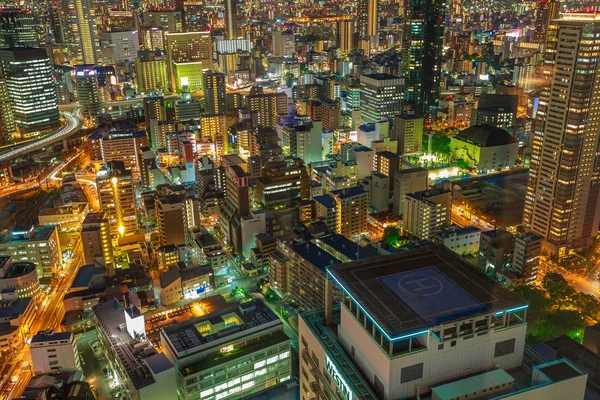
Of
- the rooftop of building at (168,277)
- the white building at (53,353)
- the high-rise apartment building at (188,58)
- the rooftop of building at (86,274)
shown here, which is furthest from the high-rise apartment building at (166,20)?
the white building at (53,353)

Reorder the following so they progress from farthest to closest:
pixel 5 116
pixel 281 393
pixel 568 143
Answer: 1. pixel 5 116
2. pixel 568 143
3. pixel 281 393

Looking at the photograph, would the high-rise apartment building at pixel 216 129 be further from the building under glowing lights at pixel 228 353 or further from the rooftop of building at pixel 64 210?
the building under glowing lights at pixel 228 353

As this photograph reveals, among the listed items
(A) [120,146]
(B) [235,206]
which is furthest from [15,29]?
(B) [235,206]

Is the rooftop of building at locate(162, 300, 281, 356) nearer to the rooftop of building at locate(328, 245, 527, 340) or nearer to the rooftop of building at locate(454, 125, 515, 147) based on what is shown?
the rooftop of building at locate(328, 245, 527, 340)

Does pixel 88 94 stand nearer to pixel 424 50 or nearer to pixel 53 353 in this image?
→ pixel 424 50

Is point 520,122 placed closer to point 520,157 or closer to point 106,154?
point 520,157

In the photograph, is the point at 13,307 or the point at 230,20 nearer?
the point at 13,307
